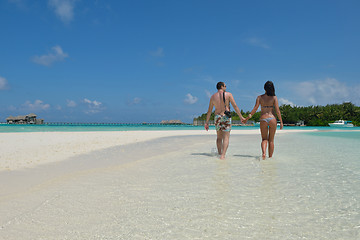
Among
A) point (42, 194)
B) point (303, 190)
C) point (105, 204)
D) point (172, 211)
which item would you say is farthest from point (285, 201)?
point (42, 194)

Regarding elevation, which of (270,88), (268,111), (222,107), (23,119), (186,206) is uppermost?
(23,119)

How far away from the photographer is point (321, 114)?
387ft

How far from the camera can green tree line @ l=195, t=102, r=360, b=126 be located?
11325 cm

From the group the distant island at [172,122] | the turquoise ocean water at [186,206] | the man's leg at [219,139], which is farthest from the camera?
the distant island at [172,122]

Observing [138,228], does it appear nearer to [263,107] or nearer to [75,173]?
[75,173]

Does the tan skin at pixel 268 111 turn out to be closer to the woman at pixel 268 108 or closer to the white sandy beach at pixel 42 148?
the woman at pixel 268 108

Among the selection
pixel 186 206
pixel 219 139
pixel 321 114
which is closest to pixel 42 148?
pixel 219 139

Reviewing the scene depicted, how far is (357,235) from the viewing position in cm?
251

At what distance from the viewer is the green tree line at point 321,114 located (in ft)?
372

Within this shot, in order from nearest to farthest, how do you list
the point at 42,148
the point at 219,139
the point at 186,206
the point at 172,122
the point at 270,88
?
1. the point at 186,206
2. the point at 270,88
3. the point at 219,139
4. the point at 42,148
5. the point at 172,122

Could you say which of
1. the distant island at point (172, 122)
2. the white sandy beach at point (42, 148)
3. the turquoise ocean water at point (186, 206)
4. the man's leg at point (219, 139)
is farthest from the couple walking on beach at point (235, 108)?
the distant island at point (172, 122)

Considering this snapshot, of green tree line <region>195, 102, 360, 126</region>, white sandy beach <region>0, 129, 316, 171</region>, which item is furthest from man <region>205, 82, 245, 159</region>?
green tree line <region>195, 102, 360, 126</region>

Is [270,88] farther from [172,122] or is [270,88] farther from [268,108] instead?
[172,122]

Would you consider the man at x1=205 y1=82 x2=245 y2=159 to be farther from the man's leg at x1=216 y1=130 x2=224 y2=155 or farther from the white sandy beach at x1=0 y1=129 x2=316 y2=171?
the white sandy beach at x1=0 y1=129 x2=316 y2=171
